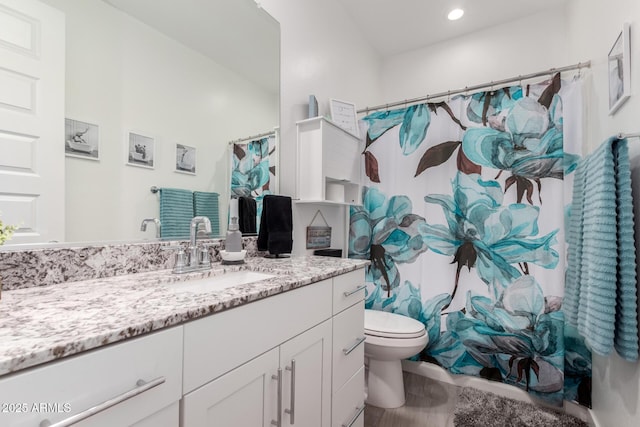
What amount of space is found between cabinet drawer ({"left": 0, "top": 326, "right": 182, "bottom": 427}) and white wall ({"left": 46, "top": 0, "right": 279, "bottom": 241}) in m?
0.60

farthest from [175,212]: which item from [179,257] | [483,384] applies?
[483,384]

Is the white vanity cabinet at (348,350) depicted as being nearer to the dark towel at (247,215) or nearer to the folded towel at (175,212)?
the dark towel at (247,215)

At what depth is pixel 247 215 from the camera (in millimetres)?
1566

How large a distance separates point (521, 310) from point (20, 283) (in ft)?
7.50

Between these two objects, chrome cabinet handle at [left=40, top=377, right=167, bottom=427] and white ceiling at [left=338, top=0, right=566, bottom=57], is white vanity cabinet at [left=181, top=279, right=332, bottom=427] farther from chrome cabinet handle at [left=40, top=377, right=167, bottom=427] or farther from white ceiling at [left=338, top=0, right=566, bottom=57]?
white ceiling at [left=338, top=0, right=566, bottom=57]

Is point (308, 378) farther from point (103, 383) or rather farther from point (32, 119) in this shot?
point (32, 119)

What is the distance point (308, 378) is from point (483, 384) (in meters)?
1.49

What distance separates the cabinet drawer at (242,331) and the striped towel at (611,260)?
1020 millimetres

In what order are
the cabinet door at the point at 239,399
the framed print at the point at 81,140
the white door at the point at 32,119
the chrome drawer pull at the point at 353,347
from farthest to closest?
the chrome drawer pull at the point at 353,347
the framed print at the point at 81,140
the white door at the point at 32,119
the cabinet door at the point at 239,399

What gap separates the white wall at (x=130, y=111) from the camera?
96 centimetres

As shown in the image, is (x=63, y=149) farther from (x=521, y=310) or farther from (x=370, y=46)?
(x=370, y=46)

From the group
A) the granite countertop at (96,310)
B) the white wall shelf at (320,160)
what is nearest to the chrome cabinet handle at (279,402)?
the granite countertop at (96,310)

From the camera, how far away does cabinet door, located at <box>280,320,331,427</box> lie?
3.16 feet

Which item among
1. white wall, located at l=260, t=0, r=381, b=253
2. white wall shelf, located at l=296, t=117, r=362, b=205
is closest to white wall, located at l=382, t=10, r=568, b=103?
white wall, located at l=260, t=0, r=381, b=253
